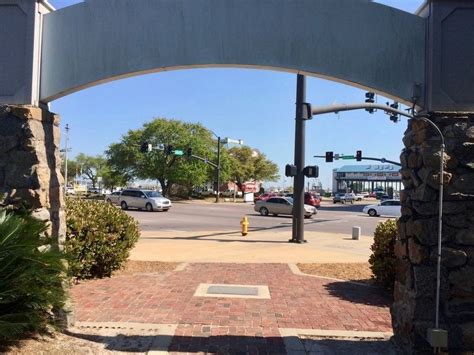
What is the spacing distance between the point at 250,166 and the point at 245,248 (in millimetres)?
64278

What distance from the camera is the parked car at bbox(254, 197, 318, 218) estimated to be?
31.0 meters

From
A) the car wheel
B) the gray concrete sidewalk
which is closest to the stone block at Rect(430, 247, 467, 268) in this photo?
the gray concrete sidewalk

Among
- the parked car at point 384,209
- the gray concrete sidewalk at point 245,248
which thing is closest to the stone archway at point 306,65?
the gray concrete sidewalk at point 245,248

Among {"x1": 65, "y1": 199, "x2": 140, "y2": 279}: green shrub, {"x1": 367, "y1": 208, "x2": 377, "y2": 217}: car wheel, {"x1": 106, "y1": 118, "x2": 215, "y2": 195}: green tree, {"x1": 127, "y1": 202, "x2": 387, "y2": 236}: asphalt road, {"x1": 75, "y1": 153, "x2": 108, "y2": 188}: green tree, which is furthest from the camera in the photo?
{"x1": 75, "y1": 153, "x2": 108, "y2": 188}: green tree

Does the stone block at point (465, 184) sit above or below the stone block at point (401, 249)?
above

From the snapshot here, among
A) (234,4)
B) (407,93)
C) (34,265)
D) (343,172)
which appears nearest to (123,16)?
(234,4)

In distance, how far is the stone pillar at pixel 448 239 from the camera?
4359 millimetres

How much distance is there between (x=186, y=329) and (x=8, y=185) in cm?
255

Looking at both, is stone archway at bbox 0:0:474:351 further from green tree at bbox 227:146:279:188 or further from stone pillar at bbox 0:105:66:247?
green tree at bbox 227:146:279:188

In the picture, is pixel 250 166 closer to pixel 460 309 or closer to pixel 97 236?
pixel 97 236

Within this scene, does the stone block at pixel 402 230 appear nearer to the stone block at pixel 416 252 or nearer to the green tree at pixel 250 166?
the stone block at pixel 416 252

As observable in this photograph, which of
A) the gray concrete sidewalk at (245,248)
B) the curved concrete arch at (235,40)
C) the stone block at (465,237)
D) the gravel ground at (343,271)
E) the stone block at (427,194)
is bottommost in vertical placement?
the gray concrete sidewalk at (245,248)

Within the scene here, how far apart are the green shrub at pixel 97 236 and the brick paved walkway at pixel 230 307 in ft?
1.07

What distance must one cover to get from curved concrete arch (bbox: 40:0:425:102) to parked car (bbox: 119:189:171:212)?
2881 cm
